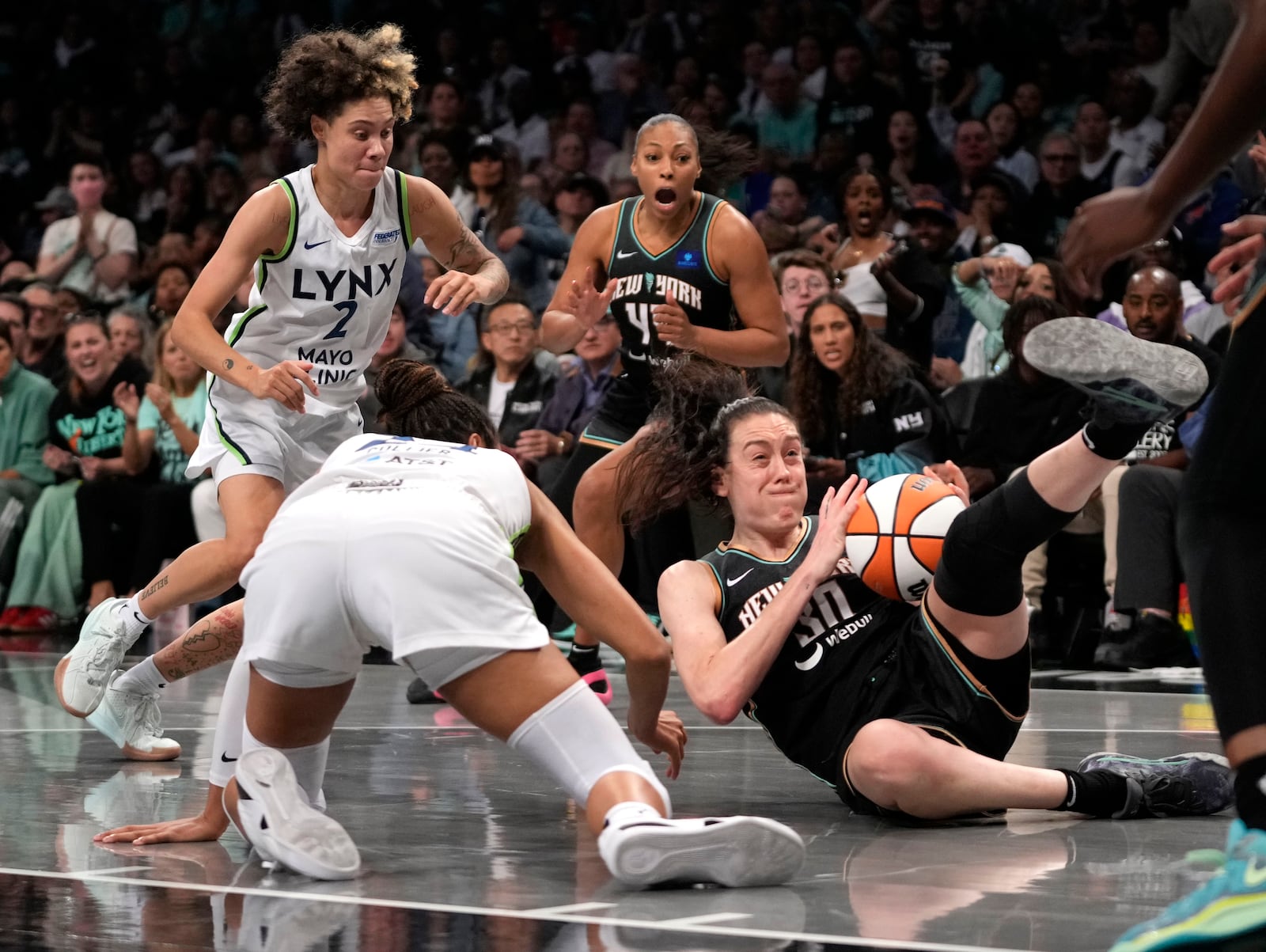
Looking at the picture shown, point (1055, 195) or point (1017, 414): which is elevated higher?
point (1055, 195)

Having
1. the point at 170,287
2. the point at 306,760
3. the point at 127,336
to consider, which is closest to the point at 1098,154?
the point at 170,287

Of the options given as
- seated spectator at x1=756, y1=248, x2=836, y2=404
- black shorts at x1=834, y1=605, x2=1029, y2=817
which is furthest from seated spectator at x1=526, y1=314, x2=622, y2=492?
black shorts at x1=834, y1=605, x2=1029, y2=817

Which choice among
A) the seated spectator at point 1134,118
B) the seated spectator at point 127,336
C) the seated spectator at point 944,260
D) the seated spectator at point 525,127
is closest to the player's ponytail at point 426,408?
the seated spectator at point 944,260

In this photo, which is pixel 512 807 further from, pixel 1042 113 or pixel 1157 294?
pixel 1042 113

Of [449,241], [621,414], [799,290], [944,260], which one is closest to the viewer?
[449,241]

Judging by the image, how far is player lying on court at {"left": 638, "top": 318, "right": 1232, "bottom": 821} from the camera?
358 cm

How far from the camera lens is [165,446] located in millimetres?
9609

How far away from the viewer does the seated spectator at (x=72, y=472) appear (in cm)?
955

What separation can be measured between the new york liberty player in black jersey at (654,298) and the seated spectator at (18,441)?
181 inches

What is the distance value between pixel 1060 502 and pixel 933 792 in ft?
2.19

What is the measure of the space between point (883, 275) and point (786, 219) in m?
1.59

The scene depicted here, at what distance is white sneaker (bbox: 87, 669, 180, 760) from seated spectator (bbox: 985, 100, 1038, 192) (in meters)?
6.69

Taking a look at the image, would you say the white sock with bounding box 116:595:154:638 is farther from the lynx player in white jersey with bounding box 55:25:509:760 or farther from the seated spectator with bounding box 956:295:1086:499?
the seated spectator with bounding box 956:295:1086:499

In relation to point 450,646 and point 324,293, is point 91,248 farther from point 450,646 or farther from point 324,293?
point 450,646
